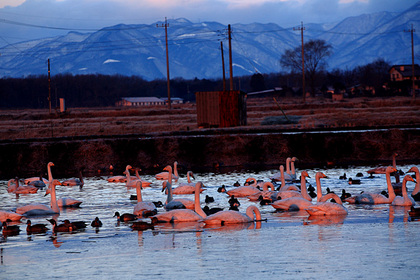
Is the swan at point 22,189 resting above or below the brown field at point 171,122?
below

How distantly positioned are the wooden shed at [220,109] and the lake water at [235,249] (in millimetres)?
32311

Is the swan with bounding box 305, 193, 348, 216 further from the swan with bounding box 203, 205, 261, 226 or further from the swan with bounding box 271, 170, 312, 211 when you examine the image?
the swan with bounding box 203, 205, 261, 226

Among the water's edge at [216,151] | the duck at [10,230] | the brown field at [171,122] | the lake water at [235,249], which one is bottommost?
the lake water at [235,249]

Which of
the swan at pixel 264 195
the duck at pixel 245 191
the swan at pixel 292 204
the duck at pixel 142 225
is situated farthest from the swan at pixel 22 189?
the swan at pixel 292 204

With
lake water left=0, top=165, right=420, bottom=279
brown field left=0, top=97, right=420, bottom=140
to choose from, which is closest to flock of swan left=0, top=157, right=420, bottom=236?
lake water left=0, top=165, right=420, bottom=279

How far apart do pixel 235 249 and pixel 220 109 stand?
38.8m

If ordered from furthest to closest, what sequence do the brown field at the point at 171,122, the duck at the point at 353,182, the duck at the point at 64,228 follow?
1. the brown field at the point at 171,122
2. the duck at the point at 353,182
3. the duck at the point at 64,228

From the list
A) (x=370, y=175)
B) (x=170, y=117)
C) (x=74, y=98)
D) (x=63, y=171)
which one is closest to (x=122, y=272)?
(x=370, y=175)

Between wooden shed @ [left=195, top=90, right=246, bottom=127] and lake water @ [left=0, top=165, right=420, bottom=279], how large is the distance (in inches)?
1272

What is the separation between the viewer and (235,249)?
1380 centimetres

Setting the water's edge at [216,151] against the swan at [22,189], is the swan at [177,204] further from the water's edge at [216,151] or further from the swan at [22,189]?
the water's edge at [216,151]

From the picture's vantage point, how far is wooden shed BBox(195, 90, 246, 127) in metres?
52.2

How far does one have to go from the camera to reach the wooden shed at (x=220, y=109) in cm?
5219

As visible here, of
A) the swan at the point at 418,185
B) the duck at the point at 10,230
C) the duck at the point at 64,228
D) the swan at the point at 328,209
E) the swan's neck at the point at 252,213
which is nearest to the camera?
the duck at the point at 10,230
